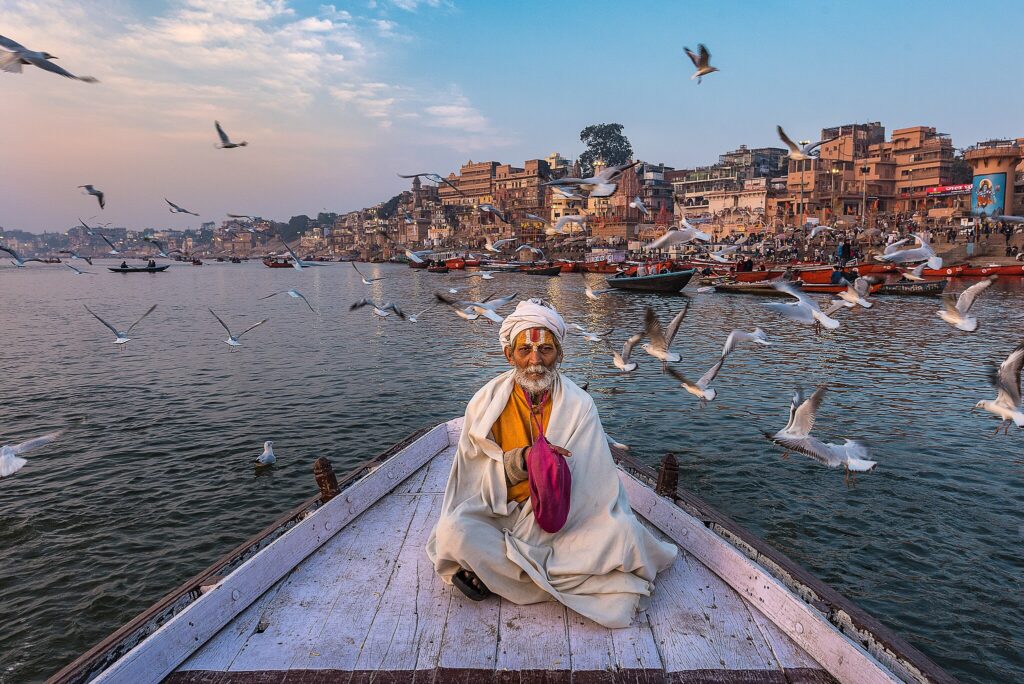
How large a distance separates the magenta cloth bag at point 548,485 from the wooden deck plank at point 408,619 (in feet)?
2.75

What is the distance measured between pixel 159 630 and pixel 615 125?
123m

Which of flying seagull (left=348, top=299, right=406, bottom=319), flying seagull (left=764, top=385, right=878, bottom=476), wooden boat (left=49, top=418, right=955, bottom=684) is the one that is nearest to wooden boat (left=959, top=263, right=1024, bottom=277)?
flying seagull (left=348, top=299, right=406, bottom=319)

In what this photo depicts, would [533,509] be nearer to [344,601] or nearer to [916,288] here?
[344,601]

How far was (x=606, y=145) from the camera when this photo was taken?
116 meters

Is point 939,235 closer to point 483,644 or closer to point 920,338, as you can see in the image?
point 920,338

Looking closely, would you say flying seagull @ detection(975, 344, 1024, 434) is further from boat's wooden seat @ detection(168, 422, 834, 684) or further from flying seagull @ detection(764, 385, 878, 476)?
boat's wooden seat @ detection(168, 422, 834, 684)

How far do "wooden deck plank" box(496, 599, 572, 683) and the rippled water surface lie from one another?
13.6ft

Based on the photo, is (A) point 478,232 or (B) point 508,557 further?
(A) point 478,232

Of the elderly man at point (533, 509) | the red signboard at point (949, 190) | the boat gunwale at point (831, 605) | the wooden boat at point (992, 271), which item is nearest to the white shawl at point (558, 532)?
the elderly man at point (533, 509)

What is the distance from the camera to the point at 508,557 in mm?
3494

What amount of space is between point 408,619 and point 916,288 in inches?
1603

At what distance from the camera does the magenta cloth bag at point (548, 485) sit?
3.39 m

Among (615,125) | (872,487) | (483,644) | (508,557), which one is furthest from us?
(615,125)

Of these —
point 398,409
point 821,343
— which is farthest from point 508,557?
point 821,343
